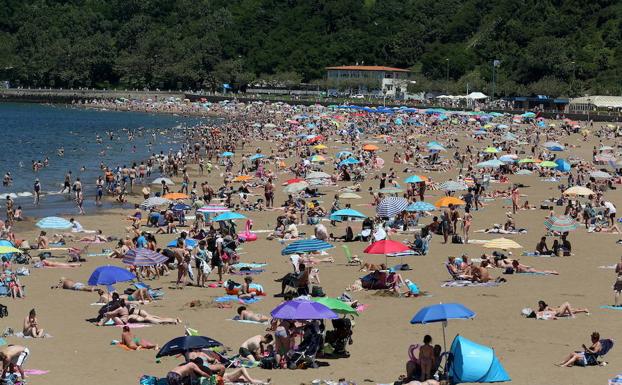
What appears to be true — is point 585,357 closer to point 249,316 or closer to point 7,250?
point 249,316

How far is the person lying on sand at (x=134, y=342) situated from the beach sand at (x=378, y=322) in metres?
0.18

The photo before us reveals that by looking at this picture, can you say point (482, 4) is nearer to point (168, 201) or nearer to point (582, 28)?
point (582, 28)

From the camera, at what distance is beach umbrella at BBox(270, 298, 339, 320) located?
14.4m

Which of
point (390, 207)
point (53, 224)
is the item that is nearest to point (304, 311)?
point (53, 224)

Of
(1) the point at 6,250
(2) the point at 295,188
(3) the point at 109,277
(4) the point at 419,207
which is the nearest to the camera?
Answer: (3) the point at 109,277

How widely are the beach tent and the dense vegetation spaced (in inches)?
3530

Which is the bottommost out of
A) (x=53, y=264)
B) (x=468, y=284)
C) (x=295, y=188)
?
(x=53, y=264)

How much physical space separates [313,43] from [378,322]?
429 feet

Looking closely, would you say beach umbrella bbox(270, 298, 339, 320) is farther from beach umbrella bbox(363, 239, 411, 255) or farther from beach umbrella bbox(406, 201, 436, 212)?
beach umbrella bbox(406, 201, 436, 212)

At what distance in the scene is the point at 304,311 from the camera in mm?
14523

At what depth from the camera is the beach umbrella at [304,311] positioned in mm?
14414

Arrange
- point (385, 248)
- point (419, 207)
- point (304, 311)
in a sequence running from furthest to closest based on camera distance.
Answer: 1. point (419, 207)
2. point (385, 248)
3. point (304, 311)

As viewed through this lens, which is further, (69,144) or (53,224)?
(69,144)

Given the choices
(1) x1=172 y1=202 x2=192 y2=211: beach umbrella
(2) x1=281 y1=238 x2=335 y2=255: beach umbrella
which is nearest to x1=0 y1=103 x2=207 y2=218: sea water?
(1) x1=172 y1=202 x2=192 y2=211: beach umbrella
